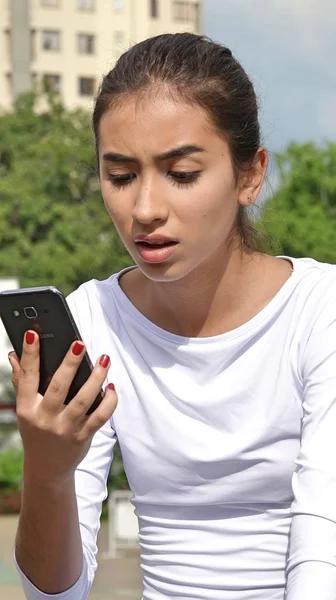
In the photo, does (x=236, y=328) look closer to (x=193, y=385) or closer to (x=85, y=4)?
(x=193, y=385)

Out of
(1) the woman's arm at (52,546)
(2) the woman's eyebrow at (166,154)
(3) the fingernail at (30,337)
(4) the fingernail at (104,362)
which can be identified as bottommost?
(1) the woman's arm at (52,546)

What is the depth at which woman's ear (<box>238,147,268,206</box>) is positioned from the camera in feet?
8.21

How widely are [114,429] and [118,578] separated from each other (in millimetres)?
15236

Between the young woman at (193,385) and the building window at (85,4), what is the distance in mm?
64522

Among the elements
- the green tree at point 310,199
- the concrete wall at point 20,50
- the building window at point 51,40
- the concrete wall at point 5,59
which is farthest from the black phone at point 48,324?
the building window at point 51,40

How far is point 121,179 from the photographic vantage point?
233 centimetres

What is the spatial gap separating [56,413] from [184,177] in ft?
1.51

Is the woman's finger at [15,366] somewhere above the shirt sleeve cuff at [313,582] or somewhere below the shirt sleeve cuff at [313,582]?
above

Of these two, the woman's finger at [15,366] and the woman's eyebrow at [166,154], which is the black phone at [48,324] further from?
the woman's eyebrow at [166,154]

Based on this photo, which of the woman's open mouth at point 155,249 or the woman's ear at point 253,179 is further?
the woman's ear at point 253,179

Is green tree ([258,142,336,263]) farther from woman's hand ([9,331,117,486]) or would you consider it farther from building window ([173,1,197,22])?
building window ([173,1,197,22])

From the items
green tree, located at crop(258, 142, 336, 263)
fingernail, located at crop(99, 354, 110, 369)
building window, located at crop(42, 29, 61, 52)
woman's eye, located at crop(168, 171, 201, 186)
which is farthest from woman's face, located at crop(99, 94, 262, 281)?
building window, located at crop(42, 29, 61, 52)

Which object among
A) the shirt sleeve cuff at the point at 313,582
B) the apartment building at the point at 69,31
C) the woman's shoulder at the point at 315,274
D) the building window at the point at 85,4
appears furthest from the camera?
the building window at the point at 85,4

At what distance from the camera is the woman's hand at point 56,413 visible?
2156mm
